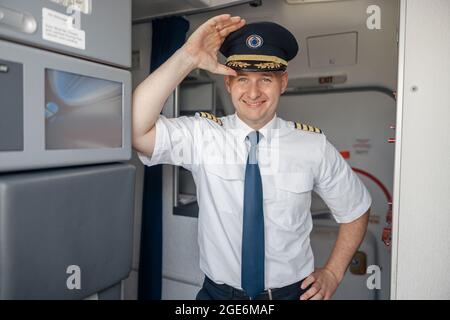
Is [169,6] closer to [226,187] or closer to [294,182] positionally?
[226,187]

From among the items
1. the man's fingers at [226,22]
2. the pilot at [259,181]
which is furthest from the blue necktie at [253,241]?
the man's fingers at [226,22]

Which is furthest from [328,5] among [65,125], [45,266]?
[45,266]

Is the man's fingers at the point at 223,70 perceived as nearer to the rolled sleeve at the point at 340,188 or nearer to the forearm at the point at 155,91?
the forearm at the point at 155,91

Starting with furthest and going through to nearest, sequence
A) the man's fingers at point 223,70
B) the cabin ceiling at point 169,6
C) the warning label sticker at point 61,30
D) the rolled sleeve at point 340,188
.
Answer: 1. the cabin ceiling at point 169,6
2. the rolled sleeve at point 340,188
3. the man's fingers at point 223,70
4. the warning label sticker at point 61,30

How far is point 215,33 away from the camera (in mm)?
1560

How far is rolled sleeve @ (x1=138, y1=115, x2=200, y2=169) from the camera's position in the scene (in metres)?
1.62

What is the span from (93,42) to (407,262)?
3.83 feet

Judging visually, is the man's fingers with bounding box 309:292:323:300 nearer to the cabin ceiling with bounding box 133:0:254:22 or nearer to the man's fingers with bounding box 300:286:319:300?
the man's fingers with bounding box 300:286:319:300

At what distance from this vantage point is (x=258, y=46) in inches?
69.9

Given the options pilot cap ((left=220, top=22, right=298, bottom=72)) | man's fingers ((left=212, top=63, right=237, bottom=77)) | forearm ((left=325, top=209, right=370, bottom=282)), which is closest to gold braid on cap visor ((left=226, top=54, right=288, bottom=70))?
pilot cap ((left=220, top=22, right=298, bottom=72))

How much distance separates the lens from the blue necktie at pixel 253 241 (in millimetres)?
1651

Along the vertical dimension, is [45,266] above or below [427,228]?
below

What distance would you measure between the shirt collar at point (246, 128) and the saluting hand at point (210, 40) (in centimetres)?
35

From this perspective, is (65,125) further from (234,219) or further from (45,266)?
(234,219)
